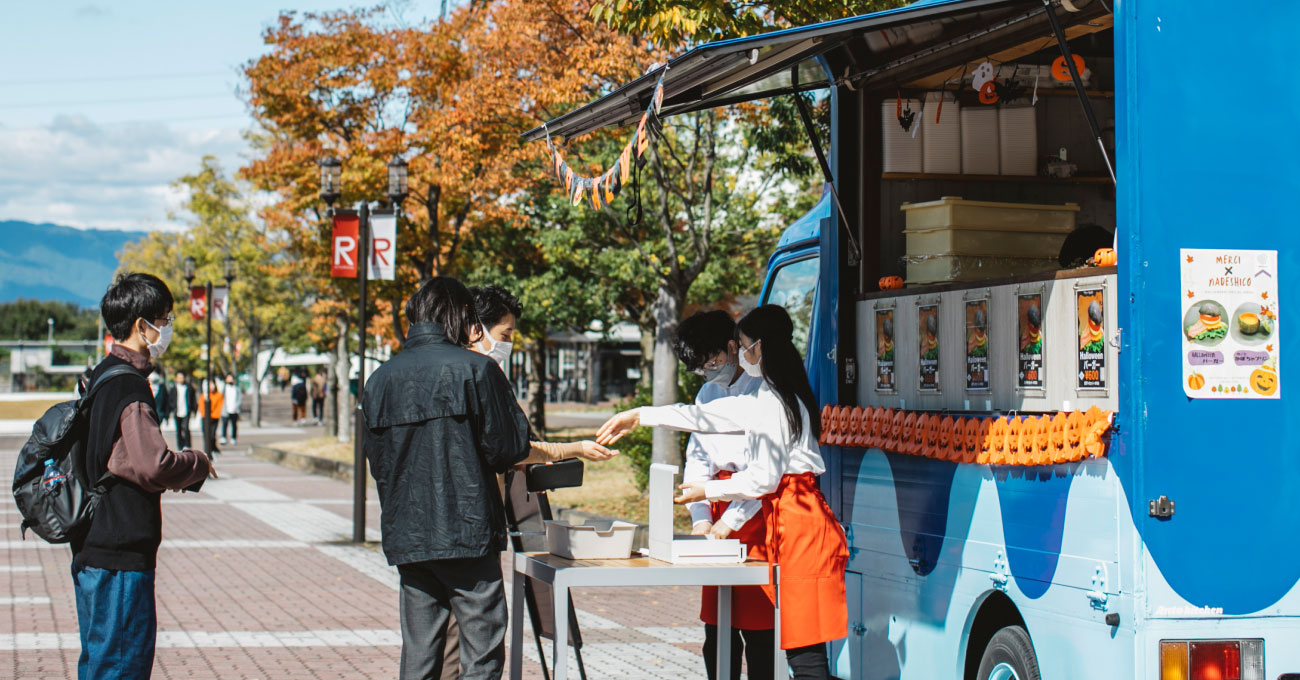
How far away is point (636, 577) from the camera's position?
4629 millimetres

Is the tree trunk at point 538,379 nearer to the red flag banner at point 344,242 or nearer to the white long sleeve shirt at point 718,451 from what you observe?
the red flag banner at point 344,242

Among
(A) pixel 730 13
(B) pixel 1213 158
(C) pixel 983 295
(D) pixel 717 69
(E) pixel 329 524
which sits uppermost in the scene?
(A) pixel 730 13

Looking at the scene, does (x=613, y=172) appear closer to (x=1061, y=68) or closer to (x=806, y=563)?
(x=806, y=563)

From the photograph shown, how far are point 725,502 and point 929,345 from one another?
1042 mm

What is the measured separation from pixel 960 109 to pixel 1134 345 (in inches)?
96.9

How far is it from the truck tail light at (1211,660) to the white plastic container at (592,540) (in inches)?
74.3

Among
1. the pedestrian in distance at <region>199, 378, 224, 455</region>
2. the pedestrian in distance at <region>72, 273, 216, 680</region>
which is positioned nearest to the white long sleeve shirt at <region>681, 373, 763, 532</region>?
the pedestrian in distance at <region>72, 273, 216, 680</region>

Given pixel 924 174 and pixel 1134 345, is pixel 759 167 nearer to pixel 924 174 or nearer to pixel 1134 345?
pixel 924 174

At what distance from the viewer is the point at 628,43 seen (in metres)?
14.6

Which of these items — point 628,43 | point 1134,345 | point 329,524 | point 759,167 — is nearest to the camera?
point 1134,345

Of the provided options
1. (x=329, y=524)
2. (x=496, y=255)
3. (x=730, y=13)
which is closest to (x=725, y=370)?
(x=730, y=13)

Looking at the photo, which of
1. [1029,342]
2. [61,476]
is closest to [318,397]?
[61,476]

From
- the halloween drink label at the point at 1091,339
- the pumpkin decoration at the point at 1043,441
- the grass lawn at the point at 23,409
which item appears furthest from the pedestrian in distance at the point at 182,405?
the halloween drink label at the point at 1091,339

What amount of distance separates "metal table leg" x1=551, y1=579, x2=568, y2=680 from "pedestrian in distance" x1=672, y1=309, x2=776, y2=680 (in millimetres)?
782
